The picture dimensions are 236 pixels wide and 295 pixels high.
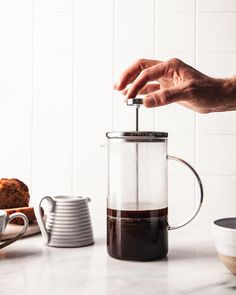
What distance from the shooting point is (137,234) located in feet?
2.81

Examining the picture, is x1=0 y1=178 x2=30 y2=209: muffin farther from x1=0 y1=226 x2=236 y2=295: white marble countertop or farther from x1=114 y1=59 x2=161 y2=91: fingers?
x1=114 y1=59 x2=161 y2=91: fingers

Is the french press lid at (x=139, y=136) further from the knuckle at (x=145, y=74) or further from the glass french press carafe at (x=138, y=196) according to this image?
the knuckle at (x=145, y=74)

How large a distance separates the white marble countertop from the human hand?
315 mm

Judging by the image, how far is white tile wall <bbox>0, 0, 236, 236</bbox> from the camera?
78.4 inches

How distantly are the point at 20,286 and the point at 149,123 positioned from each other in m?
1.34

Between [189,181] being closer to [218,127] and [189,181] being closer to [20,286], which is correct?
[218,127]

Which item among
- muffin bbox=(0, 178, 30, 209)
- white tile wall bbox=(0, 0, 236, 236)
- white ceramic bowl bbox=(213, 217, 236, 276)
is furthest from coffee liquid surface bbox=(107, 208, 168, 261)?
white tile wall bbox=(0, 0, 236, 236)

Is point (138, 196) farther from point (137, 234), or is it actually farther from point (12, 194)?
point (12, 194)

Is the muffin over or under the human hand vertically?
under

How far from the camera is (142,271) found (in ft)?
2.65

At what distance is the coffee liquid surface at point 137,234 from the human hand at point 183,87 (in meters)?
0.22

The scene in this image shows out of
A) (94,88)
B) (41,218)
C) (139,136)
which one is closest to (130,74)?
(139,136)

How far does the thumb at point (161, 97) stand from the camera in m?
0.91

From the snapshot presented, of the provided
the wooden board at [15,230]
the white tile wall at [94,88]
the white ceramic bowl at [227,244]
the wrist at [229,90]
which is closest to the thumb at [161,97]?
the wrist at [229,90]
